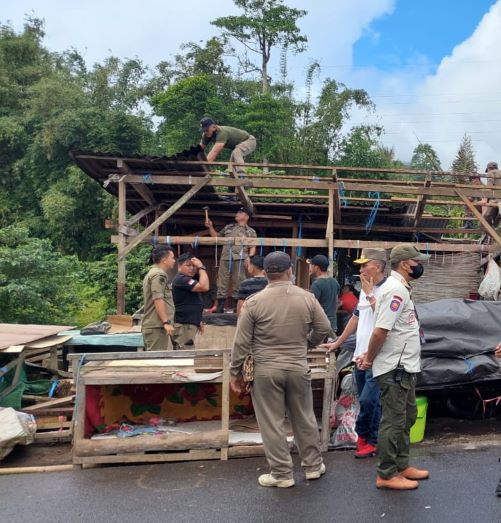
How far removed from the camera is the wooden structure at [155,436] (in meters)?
4.99

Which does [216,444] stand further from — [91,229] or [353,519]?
[91,229]

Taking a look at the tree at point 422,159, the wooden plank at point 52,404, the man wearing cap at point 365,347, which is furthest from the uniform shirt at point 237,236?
the tree at point 422,159

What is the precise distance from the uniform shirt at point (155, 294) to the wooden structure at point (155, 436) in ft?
2.98

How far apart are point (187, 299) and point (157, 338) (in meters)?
0.61

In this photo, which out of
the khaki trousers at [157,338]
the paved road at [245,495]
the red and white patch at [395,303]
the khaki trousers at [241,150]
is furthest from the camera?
the khaki trousers at [241,150]

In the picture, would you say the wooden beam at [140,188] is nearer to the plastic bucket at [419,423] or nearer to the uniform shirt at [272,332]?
the uniform shirt at [272,332]

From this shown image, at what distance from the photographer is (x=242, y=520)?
3926mm

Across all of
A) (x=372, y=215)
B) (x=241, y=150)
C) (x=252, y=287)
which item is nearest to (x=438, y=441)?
(x=252, y=287)

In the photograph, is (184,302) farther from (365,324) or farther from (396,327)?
(396,327)

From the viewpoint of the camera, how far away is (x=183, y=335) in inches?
258

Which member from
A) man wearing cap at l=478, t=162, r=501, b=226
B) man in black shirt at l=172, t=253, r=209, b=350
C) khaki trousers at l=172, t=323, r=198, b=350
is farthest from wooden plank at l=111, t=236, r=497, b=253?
khaki trousers at l=172, t=323, r=198, b=350

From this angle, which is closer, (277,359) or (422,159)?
(277,359)

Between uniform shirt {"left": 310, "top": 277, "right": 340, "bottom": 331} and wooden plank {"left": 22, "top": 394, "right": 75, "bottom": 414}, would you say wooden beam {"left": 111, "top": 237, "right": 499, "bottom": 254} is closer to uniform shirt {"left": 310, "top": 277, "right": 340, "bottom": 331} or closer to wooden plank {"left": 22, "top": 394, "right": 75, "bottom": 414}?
uniform shirt {"left": 310, "top": 277, "right": 340, "bottom": 331}

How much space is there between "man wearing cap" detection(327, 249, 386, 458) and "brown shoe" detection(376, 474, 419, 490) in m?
0.77
